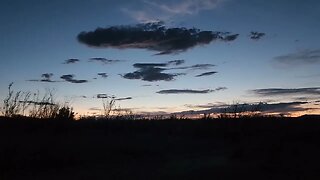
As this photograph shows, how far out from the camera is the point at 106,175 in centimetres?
1191

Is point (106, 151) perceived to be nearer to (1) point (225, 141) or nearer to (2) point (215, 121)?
(1) point (225, 141)

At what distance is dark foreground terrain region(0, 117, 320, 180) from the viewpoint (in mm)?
12227

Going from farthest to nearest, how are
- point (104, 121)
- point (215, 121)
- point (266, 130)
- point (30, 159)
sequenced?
1. point (215, 121)
2. point (104, 121)
3. point (266, 130)
4. point (30, 159)

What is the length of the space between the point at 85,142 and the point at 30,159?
4394 millimetres

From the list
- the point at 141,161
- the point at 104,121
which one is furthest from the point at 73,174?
the point at 104,121

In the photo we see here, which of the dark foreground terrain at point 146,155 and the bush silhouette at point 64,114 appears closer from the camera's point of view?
the dark foreground terrain at point 146,155

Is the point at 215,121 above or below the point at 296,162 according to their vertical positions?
above

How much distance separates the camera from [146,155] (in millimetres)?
17078

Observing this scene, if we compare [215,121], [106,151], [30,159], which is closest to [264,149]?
[106,151]

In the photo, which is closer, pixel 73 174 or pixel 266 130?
pixel 73 174

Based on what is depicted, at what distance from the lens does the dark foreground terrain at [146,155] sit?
12.2 m

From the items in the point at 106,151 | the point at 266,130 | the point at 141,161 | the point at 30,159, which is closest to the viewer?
the point at 30,159

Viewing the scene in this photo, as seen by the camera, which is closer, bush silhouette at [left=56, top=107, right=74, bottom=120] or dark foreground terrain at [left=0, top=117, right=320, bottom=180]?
dark foreground terrain at [left=0, top=117, right=320, bottom=180]

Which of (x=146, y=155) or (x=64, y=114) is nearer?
(x=146, y=155)
